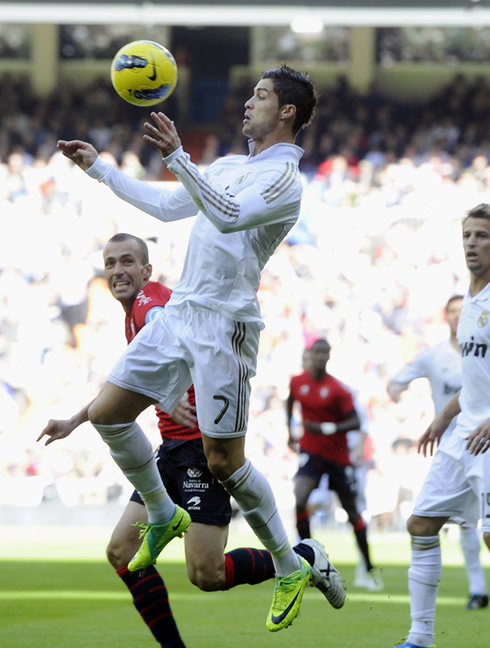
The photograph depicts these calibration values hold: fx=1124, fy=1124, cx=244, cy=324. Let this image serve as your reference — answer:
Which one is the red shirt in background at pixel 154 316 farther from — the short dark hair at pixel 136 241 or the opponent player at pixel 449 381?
the opponent player at pixel 449 381

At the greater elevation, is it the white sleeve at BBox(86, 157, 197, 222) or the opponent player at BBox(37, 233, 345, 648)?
the white sleeve at BBox(86, 157, 197, 222)

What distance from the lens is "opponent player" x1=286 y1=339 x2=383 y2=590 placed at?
32.4 feet

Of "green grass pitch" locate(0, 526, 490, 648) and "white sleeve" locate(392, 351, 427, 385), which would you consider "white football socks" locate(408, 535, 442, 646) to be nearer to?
"green grass pitch" locate(0, 526, 490, 648)

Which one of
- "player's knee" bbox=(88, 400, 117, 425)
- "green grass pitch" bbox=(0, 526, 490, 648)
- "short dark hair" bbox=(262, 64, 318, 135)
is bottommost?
"green grass pitch" bbox=(0, 526, 490, 648)

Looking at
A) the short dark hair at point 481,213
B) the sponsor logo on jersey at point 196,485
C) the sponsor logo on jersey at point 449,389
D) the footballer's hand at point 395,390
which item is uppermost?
the short dark hair at point 481,213

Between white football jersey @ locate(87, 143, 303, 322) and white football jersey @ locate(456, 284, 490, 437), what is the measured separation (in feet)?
3.93

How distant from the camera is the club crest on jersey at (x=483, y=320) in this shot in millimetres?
5738

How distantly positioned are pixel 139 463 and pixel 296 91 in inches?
73.6

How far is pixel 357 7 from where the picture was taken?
59.4 feet

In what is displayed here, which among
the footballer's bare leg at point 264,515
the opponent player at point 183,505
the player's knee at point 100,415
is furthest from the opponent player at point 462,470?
the player's knee at point 100,415

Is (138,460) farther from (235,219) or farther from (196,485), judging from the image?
(235,219)

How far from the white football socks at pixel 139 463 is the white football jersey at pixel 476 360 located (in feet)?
5.36

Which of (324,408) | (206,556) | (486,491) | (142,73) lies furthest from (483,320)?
(324,408)

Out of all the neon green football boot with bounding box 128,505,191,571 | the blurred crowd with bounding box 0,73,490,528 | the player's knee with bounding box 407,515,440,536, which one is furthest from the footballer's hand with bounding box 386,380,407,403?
the blurred crowd with bounding box 0,73,490,528
